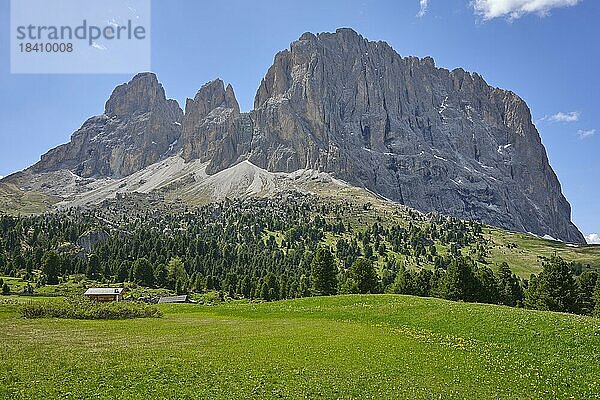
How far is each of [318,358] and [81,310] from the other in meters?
42.1

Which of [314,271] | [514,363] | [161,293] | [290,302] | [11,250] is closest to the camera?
[514,363]

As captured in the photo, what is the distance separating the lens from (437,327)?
43.7 metres

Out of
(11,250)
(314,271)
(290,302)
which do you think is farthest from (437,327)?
(11,250)

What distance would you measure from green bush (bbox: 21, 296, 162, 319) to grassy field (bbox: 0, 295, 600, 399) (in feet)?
33.1

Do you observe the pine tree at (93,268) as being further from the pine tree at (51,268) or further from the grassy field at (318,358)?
the grassy field at (318,358)

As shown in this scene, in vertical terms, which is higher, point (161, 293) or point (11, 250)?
point (11, 250)

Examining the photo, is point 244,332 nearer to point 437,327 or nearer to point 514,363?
point 437,327

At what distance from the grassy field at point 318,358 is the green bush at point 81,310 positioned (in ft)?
33.1

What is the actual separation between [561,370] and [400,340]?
12.4 meters

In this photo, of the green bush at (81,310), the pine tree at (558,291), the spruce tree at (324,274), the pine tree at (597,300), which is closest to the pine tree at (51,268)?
the spruce tree at (324,274)

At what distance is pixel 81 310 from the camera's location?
2400 inches

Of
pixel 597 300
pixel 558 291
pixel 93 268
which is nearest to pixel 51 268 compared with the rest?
pixel 93 268

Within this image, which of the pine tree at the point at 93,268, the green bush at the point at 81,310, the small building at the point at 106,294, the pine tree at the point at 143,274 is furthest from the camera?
the pine tree at the point at 93,268

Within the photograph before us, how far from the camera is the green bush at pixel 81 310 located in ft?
198
